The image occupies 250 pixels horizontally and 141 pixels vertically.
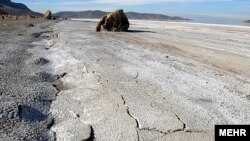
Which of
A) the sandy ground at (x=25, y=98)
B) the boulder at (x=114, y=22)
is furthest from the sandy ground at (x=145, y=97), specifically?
the boulder at (x=114, y=22)

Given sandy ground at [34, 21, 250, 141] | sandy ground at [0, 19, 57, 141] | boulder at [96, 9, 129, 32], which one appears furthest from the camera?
boulder at [96, 9, 129, 32]

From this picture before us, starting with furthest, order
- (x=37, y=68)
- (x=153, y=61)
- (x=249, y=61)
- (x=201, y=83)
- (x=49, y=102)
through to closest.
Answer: (x=249, y=61)
(x=153, y=61)
(x=37, y=68)
(x=201, y=83)
(x=49, y=102)

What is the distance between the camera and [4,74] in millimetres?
8289

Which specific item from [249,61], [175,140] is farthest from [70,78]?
[249,61]

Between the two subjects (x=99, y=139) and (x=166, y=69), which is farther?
(x=166, y=69)

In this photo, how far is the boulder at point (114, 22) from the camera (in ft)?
83.9

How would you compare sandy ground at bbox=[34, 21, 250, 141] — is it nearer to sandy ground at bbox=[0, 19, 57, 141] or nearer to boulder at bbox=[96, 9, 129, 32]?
sandy ground at bbox=[0, 19, 57, 141]

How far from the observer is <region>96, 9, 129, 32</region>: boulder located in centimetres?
2558

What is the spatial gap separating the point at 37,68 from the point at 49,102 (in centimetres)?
298

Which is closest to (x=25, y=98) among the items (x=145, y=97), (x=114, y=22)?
(x=145, y=97)

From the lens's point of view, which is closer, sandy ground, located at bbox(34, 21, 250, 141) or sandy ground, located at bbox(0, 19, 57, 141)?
sandy ground, located at bbox(0, 19, 57, 141)

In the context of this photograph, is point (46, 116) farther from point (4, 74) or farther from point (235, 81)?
point (235, 81)

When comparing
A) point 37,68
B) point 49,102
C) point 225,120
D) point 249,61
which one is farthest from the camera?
point 249,61

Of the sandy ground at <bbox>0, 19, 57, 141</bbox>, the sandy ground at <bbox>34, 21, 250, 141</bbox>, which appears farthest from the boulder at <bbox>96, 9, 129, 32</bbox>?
the sandy ground at <bbox>0, 19, 57, 141</bbox>
